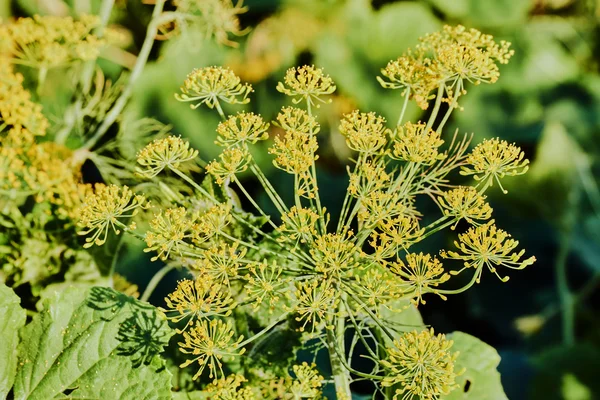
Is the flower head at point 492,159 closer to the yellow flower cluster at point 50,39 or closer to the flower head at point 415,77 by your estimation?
the flower head at point 415,77

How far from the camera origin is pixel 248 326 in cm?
64

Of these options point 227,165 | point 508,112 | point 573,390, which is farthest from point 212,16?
point 508,112

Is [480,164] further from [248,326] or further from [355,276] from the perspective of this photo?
[248,326]

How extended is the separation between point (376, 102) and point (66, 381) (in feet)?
5.48

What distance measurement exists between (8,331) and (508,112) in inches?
79.5

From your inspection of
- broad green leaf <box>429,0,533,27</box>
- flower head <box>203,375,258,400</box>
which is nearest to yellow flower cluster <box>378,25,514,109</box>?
flower head <box>203,375,258,400</box>

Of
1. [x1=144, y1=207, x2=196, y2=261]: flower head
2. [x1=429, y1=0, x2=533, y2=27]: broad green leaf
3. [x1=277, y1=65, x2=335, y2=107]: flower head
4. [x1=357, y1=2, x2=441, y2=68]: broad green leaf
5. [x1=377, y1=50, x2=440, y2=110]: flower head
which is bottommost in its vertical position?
[x1=144, y1=207, x2=196, y2=261]: flower head

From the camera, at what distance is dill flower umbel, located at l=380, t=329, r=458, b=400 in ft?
1.64

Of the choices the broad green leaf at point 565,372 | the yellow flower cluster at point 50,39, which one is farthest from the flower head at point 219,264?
the broad green leaf at point 565,372

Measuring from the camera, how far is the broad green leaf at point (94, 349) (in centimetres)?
56

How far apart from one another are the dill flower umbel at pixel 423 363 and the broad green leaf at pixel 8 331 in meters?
0.36

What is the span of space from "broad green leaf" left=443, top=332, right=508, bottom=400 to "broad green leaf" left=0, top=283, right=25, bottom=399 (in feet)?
1.55

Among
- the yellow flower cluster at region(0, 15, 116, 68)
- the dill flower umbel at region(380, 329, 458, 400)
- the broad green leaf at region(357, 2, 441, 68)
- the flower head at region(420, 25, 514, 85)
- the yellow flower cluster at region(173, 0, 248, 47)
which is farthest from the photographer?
the broad green leaf at region(357, 2, 441, 68)

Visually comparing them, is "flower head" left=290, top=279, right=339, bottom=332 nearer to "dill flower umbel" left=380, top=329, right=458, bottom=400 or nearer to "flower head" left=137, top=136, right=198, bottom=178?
"dill flower umbel" left=380, top=329, right=458, bottom=400
